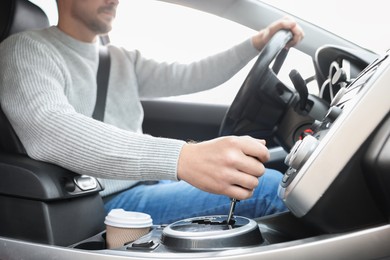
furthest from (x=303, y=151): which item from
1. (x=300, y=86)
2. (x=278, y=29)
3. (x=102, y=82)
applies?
(x=102, y=82)

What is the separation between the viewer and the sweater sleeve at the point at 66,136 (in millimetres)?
841

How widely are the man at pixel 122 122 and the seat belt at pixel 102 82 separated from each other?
1.2 inches

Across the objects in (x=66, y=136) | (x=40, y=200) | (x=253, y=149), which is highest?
(x=253, y=149)

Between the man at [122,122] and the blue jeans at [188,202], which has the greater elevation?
the man at [122,122]

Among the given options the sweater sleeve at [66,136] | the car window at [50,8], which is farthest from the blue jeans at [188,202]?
the car window at [50,8]

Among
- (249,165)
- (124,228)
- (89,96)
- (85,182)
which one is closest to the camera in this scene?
(249,165)

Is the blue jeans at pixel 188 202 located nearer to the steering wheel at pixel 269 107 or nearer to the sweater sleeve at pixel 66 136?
the steering wheel at pixel 269 107

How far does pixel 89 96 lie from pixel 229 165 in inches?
28.6

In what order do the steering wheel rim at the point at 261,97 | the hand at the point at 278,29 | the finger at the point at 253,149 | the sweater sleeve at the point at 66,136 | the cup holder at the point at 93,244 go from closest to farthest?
the finger at the point at 253,149, the sweater sleeve at the point at 66,136, the cup holder at the point at 93,244, the steering wheel rim at the point at 261,97, the hand at the point at 278,29

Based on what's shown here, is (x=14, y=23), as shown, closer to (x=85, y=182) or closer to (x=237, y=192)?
(x=85, y=182)

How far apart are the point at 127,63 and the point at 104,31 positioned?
0.20m

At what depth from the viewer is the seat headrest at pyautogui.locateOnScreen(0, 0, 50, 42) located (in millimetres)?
1224

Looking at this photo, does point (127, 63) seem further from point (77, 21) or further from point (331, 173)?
point (331, 173)

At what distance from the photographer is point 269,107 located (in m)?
1.25
